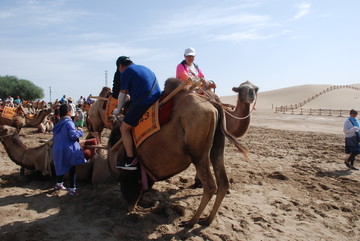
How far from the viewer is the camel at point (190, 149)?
13.5 ft

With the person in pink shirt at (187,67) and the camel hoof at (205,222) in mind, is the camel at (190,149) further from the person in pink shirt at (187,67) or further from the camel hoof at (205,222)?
the person in pink shirt at (187,67)

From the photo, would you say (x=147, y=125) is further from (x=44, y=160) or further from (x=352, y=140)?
(x=352, y=140)

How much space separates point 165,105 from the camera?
441cm

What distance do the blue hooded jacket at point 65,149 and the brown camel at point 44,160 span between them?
60 centimetres

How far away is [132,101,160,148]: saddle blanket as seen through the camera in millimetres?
4352

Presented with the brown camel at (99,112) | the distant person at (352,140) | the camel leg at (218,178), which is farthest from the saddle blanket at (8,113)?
the distant person at (352,140)

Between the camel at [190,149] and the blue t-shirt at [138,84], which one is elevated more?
the blue t-shirt at [138,84]

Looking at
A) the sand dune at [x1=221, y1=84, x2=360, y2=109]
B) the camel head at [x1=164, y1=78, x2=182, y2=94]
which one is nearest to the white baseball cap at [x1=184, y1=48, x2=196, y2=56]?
the camel head at [x1=164, y1=78, x2=182, y2=94]

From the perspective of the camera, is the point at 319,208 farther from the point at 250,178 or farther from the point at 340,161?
the point at 340,161

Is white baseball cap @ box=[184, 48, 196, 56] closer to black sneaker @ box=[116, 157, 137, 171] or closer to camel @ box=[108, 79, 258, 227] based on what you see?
camel @ box=[108, 79, 258, 227]

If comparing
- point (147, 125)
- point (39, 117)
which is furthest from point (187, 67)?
point (39, 117)

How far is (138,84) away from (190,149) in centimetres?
124

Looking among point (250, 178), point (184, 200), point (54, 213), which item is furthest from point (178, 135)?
point (250, 178)

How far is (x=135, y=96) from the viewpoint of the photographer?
451 cm
